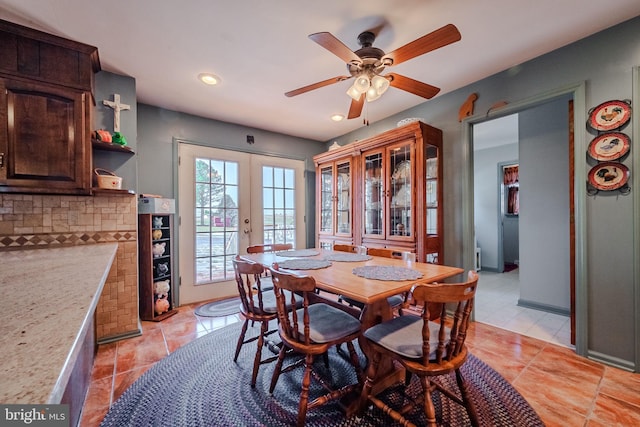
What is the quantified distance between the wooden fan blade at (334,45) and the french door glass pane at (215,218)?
246 cm

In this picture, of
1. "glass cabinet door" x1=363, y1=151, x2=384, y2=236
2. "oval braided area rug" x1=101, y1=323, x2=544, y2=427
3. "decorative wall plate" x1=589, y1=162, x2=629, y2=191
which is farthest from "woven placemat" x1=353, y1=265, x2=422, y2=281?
"decorative wall plate" x1=589, y1=162, x2=629, y2=191

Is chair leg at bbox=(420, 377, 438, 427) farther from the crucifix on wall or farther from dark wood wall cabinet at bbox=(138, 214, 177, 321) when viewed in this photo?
the crucifix on wall

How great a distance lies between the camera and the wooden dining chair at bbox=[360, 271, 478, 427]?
3.68ft

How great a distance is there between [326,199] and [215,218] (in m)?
1.62

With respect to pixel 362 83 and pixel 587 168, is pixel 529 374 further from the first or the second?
pixel 362 83

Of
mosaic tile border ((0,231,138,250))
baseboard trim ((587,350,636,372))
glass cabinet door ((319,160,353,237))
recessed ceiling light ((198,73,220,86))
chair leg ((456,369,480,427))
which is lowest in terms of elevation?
baseboard trim ((587,350,636,372))

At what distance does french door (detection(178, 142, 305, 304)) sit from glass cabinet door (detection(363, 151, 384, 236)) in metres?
1.37

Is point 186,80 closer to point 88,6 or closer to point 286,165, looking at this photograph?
point 88,6

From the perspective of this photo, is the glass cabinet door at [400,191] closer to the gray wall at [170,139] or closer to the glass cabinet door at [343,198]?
the glass cabinet door at [343,198]

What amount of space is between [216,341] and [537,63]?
145 inches

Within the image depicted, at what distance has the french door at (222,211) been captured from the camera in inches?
130

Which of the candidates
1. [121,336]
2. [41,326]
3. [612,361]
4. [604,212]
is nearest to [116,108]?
[121,336]

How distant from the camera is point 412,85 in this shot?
1.90m

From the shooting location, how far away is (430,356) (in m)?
1.21
